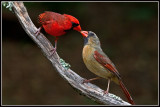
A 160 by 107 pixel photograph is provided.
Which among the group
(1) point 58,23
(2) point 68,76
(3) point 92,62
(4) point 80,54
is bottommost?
(4) point 80,54

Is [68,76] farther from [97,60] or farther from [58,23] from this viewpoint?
[58,23]

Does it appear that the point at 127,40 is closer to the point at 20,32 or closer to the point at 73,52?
the point at 73,52

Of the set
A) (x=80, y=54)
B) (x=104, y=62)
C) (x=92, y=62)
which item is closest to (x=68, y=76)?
(x=92, y=62)

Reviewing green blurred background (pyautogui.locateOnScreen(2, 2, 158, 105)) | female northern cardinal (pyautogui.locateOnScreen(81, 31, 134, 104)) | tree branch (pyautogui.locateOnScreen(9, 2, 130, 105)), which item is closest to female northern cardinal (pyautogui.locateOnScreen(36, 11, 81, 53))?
tree branch (pyautogui.locateOnScreen(9, 2, 130, 105))

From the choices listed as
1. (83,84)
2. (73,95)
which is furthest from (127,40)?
(83,84)

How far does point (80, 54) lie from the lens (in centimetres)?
768

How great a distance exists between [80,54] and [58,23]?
4339 millimetres

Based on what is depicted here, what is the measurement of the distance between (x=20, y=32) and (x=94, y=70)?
4.17 meters

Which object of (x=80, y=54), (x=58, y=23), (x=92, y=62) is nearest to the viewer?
(x=58, y=23)

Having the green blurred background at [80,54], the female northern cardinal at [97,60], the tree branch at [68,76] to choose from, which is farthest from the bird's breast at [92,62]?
the green blurred background at [80,54]

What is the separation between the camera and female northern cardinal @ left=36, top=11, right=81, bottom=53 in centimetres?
321

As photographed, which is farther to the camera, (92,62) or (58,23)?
(92,62)

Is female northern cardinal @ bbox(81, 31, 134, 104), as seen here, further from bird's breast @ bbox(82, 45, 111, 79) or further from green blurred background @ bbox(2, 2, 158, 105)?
green blurred background @ bbox(2, 2, 158, 105)

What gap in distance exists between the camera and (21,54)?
787 cm
